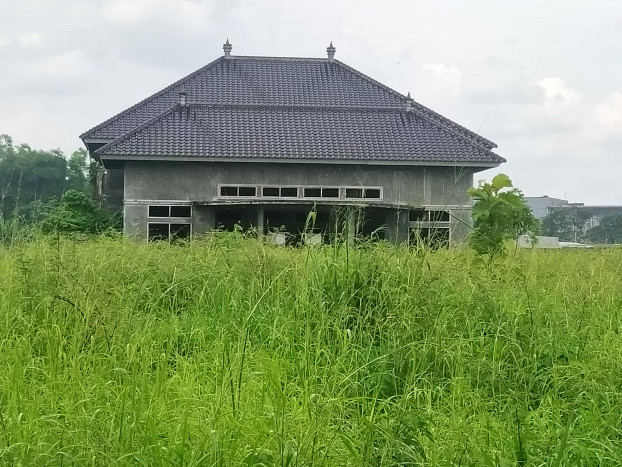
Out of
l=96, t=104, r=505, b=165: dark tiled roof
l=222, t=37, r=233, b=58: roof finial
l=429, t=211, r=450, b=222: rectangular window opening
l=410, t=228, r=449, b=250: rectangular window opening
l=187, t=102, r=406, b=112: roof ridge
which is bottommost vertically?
l=410, t=228, r=449, b=250: rectangular window opening

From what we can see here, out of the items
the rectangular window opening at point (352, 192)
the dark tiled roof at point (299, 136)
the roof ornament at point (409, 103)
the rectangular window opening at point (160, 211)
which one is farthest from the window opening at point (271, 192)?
the roof ornament at point (409, 103)

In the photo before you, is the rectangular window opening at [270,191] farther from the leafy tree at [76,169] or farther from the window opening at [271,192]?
the leafy tree at [76,169]

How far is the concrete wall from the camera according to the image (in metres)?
15.8

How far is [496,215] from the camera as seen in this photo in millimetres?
5875

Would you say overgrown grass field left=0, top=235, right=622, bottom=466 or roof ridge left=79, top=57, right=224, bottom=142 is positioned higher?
roof ridge left=79, top=57, right=224, bottom=142

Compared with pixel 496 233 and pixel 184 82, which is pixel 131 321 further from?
pixel 184 82

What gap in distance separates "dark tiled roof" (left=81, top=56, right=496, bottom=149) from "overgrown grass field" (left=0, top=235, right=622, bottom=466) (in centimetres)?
1341

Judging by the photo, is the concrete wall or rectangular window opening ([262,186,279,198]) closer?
the concrete wall

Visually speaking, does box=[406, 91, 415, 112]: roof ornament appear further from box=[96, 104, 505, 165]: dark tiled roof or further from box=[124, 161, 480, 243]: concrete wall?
box=[124, 161, 480, 243]: concrete wall

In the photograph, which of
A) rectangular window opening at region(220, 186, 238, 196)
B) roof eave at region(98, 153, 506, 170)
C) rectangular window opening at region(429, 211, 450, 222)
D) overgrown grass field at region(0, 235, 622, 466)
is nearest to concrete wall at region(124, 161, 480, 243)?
rectangular window opening at region(220, 186, 238, 196)

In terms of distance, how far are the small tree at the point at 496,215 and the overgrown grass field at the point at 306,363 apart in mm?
364

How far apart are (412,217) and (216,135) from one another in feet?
18.2

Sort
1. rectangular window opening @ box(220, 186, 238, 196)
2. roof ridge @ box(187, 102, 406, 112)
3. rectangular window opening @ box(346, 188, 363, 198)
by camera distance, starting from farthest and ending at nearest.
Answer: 1. roof ridge @ box(187, 102, 406, 112)
2. rectangular window opening @ box(346, 188, 363, 198)
3. rectangular window opening @ box(220, 186, 238, 196)

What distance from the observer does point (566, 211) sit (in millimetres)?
31344
